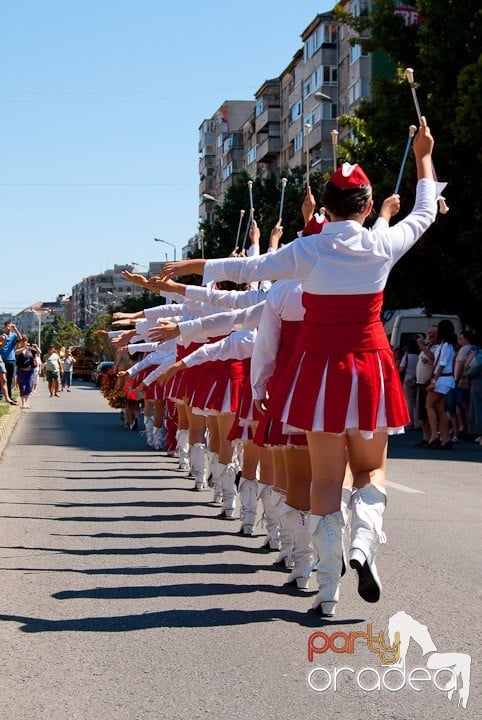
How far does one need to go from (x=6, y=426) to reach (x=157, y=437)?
181 inches

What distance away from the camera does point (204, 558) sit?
29.7 feet

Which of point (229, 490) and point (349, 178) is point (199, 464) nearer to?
point (229, 490)

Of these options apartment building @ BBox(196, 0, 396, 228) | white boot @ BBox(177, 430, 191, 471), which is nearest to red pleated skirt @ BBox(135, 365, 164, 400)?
white boot @ BBox(177, 430, 191, 471)

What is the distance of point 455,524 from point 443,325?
34.7 feet

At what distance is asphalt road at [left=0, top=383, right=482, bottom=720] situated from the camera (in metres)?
5.33

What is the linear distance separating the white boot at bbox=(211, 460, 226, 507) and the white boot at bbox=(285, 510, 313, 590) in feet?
12.2

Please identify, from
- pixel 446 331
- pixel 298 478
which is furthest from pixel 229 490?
pixel 446 331

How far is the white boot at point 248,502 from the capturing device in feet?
33.1

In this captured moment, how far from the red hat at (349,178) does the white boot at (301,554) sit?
203cm

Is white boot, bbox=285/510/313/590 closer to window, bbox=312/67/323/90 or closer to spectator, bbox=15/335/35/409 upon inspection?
spectator, bbox=15/335/35/409

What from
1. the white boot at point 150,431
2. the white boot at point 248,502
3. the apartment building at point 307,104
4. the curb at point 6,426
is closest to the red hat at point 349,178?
the white boot at point 248,502

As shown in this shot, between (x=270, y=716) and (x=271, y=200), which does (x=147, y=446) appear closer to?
(x=270, y=716)

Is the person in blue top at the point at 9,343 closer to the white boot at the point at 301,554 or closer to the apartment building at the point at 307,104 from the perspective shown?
the apartment building at the point at 307,104

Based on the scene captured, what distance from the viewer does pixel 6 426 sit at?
24562 mm
